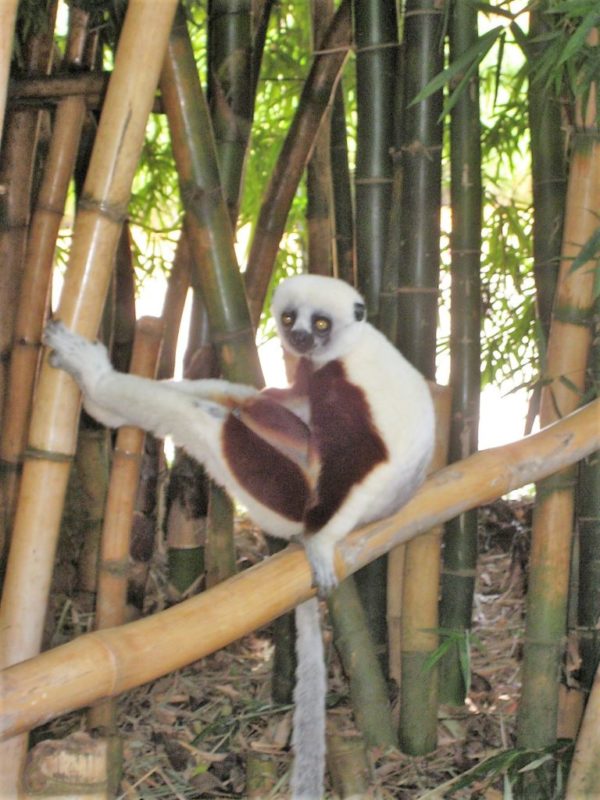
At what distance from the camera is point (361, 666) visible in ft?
7.48

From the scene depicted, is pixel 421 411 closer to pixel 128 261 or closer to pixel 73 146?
pixel 73 146

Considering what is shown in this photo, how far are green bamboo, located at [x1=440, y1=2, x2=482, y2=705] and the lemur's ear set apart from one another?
46 cm

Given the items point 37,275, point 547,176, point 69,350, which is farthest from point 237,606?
point 547,176

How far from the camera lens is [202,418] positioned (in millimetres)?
2059

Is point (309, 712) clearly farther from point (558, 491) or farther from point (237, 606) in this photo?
point (558, 491)

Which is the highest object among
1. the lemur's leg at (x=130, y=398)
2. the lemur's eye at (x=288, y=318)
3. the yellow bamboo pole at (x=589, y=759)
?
the lemur's eye at (x=288, y=318)

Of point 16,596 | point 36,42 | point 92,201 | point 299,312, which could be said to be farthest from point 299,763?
point 36,42

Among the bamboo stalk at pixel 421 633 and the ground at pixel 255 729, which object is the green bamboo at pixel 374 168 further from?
the ground at pixel 255 729

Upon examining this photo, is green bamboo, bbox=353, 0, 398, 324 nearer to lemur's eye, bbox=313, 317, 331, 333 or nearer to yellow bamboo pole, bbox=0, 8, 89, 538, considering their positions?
lemur's eye, bbox=313, 317, 331, 333

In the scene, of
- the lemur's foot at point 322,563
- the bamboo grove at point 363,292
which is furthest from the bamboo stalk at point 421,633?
the lemur's foot at point 322,563

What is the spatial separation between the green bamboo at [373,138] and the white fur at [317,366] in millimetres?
386

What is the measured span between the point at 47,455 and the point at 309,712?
75 cm

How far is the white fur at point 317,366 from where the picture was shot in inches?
76.0

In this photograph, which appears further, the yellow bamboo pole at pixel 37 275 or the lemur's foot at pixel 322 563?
the yellow bamboo pole at pixel 37 275
